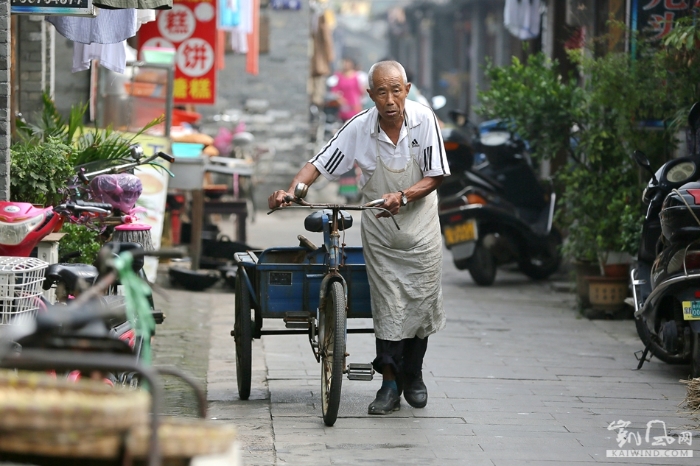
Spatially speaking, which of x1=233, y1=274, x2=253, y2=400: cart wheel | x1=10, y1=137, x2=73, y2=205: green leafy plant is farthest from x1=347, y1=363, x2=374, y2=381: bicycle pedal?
x1=10, y1=137, x2=73, y2=205: green leafy plant

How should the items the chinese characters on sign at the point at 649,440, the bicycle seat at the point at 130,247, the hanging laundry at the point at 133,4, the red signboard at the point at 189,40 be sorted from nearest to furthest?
the bicycle seat at the point at 130,247, the chinese characters on sign at the point at 649,440, the hanging laundry at the point at 133,4, the red signboard at the point at 189,40

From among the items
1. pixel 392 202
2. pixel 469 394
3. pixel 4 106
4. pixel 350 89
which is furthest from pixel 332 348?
pixel 350 89

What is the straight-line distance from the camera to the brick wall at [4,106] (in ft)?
22.1

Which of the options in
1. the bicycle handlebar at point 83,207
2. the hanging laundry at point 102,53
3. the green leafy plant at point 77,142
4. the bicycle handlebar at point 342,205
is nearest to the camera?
the bicycle handlebar at point 83,207

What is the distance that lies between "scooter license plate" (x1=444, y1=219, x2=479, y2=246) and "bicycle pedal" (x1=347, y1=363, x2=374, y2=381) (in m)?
5.76

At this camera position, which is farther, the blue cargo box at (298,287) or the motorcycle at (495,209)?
the motorcycle at (495,209)

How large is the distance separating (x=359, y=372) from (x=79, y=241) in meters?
2.66

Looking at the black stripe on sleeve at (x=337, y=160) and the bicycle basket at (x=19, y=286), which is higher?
the black stripe on sleeve at (x=337, y=160)

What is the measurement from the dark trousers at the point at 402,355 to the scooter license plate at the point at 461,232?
5286 mm

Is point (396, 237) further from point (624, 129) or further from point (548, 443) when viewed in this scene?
point (624, 129)

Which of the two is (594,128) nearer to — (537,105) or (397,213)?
(537,105)

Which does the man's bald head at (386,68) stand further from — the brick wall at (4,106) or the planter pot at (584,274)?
the planter pot at (584,274)

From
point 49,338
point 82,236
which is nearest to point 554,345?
point 82,236

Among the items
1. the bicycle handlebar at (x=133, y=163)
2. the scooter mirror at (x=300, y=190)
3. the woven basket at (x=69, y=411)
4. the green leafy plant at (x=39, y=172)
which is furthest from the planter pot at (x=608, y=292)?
the woven basket at (x=69, y=411)
